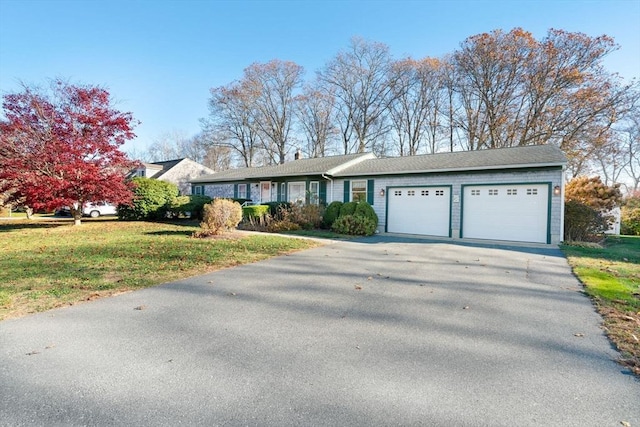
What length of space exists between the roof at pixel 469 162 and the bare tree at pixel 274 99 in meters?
18.8

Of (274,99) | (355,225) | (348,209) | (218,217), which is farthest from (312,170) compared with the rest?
(274,99)

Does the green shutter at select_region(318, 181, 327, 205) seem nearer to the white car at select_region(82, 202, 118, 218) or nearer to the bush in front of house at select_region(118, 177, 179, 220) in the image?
the bush in front of house at select_region(118, 177, 179, 220)

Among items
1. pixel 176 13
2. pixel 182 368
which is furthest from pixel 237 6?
pixel 182 368

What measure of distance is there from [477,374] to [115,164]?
15420 mm

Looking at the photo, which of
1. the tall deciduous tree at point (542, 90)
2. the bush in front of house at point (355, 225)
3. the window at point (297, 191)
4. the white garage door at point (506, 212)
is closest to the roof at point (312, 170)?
the window at point (297, 191)

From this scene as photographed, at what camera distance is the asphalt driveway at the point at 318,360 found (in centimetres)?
216

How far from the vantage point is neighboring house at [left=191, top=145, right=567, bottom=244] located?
1146cm

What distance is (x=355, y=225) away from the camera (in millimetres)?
13758

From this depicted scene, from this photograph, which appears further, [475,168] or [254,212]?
[254,212]

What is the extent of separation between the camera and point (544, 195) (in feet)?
37.5

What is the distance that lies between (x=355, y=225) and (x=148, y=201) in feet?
37.6

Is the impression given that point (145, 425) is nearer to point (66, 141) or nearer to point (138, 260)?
point (138, 260)

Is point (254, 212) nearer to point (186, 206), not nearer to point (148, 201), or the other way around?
point (186, 206)

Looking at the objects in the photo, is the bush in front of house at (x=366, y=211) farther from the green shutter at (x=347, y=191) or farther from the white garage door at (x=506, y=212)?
the white garage door at (x=506, y=212)
